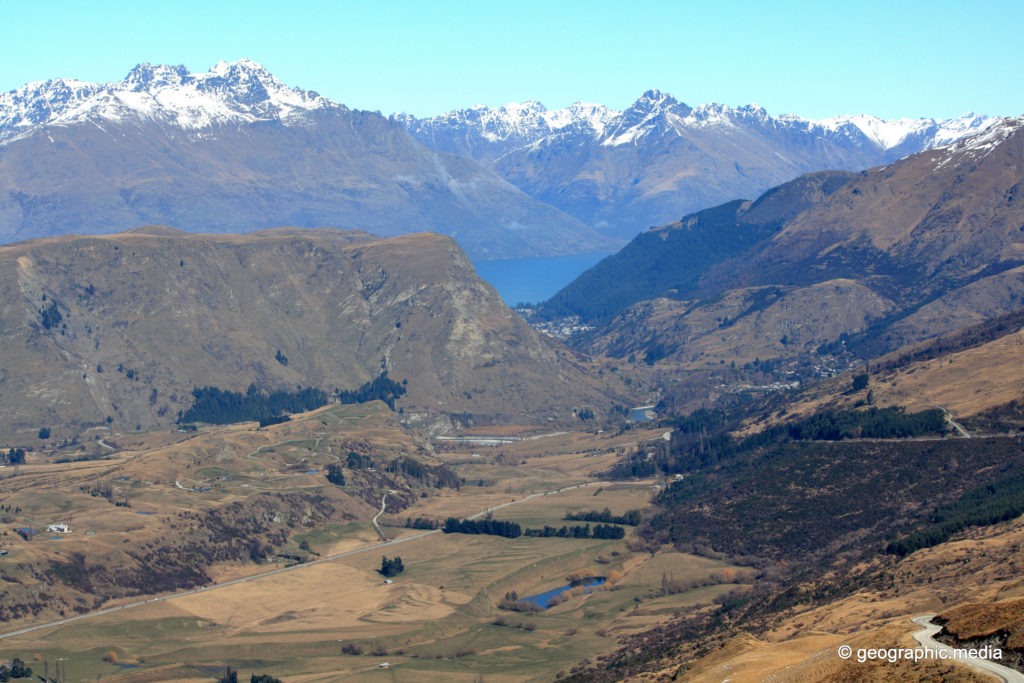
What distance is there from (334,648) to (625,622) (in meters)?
30.4

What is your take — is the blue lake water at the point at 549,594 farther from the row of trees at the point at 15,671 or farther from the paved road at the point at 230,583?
the row of trees at the point at 15,671

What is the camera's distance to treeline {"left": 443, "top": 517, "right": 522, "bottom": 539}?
17638 centimetres

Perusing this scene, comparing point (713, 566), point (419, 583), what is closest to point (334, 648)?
point (419, 583)

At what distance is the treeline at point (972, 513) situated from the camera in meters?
125

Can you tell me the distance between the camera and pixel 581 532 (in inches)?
6929

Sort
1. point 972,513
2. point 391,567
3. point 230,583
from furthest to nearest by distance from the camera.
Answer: point 391,567
point 230,583
point 972,513

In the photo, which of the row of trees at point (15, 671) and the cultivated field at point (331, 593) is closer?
the row of trees at point (15, 671)

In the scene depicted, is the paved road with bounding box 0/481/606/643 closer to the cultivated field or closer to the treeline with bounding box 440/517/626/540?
the cultivated field

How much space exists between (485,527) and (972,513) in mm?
69595

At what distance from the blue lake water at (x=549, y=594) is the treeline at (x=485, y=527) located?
774 inches

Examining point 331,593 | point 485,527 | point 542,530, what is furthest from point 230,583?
point 542,530

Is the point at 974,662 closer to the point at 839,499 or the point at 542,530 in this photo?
the point at 839,499

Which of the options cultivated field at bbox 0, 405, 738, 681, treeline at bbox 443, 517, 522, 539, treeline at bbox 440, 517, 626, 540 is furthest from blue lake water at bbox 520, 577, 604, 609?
treeline at bbox 443, 517, 522, 539

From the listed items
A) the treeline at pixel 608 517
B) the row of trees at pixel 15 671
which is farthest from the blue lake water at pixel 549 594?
the row of trees at pixel 15 671
